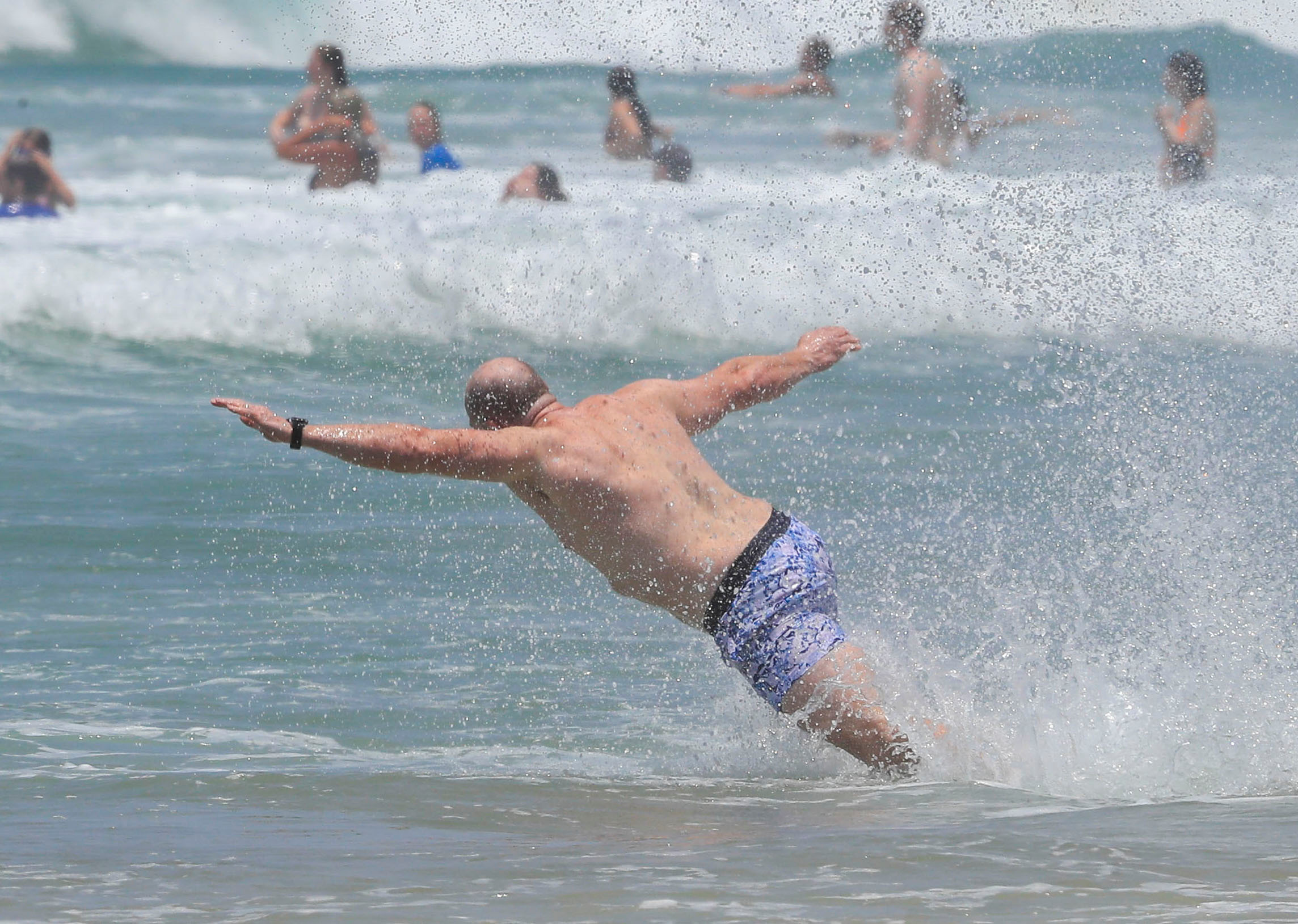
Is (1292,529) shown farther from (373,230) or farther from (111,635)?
(373,230)

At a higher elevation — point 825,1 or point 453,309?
point 825,1

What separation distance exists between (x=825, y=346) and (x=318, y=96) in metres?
10.1

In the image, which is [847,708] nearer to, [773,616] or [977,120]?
[773,616]

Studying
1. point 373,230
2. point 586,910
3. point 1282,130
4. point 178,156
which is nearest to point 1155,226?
point 373,230

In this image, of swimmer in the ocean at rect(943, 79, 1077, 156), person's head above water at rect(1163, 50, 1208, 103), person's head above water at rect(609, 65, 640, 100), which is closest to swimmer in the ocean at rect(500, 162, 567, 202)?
person's head above water at rect(609, 65, 640, 100)

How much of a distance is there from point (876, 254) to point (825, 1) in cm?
341

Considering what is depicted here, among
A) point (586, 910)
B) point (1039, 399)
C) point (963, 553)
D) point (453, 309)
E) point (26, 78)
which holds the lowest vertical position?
point (586, 910)

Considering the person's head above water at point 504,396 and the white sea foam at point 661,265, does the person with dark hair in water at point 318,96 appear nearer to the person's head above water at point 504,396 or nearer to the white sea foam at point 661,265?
the white sea foam at point 661,265

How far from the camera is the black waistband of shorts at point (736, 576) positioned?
4.87 metres

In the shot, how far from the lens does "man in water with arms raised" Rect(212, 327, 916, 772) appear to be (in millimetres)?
4758

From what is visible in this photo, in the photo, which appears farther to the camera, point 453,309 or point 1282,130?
point 1282,130

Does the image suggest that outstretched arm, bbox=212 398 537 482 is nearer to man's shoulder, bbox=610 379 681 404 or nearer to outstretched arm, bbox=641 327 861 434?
man's shoulder, bbox=610 379 681 404

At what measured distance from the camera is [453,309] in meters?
13.4

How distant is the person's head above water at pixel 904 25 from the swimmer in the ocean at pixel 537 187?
9.97 ft
